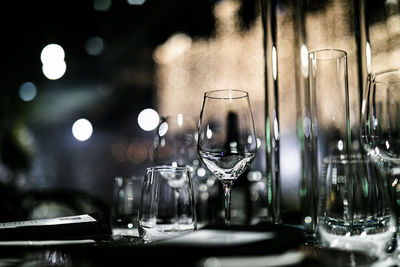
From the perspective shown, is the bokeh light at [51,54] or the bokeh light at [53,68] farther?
the bokeh light at [53,68]

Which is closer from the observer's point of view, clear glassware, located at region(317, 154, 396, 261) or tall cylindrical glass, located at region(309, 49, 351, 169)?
clear glassware, located at region(317, 154, 396, 261)

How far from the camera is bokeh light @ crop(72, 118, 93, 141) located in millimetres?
6070

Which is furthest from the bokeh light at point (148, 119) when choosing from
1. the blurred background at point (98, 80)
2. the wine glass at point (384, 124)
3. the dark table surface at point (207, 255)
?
the dark table surface at point (207, 255)

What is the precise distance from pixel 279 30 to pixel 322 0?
0.95ft

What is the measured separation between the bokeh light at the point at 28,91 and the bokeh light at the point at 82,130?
28.4 inches

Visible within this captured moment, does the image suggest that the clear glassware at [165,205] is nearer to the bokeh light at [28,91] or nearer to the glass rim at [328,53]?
the glass rim at [328,53]

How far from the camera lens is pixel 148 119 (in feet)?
19.6

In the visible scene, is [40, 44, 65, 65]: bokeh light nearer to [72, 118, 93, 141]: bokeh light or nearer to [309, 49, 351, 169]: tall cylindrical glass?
[72, 118, 93, 141]: bokeh light

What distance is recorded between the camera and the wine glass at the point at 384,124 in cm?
58

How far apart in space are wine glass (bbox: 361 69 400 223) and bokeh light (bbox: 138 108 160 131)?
205 inches

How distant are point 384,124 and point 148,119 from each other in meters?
5.49

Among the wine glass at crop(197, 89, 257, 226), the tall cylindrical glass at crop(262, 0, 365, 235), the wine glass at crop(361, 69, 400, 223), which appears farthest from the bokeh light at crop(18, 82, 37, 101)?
the wine glass at crop(361, 69, 400, 223)

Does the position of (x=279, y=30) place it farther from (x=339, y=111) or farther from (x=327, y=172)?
(x=327, y=172)

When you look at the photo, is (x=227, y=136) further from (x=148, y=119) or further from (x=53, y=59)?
(x=148, y=119)
